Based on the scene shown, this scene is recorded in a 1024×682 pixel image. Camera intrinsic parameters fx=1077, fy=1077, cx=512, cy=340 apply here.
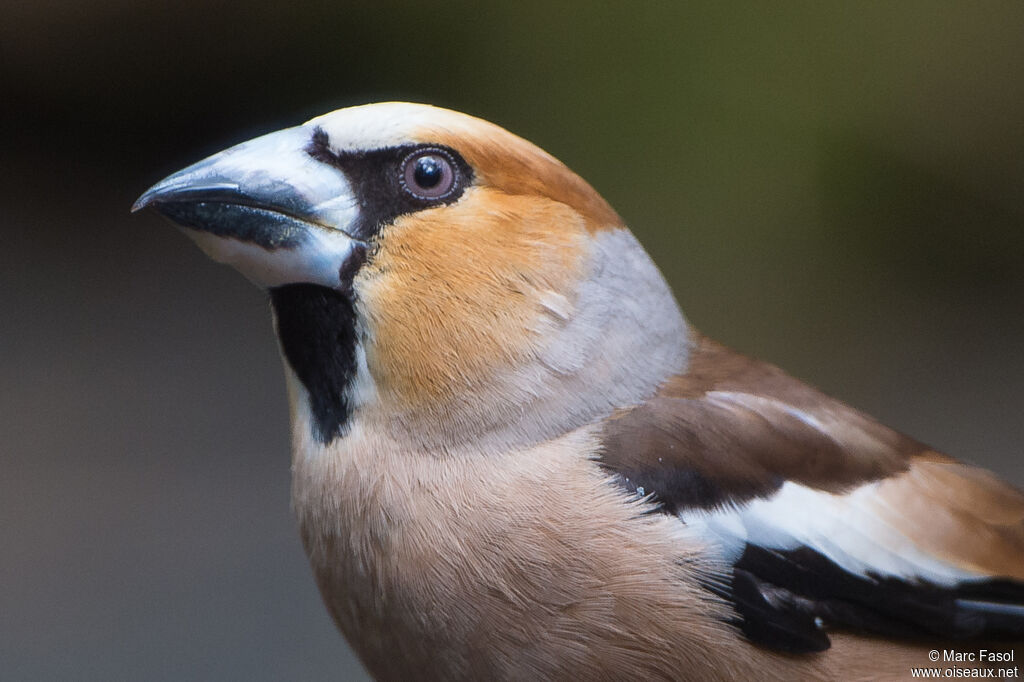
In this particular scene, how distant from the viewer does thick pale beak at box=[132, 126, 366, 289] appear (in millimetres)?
1300

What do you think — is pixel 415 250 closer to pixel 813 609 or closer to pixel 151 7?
pixel 813 609

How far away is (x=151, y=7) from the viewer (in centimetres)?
425

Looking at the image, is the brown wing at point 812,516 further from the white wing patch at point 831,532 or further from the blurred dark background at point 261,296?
the blurred dark background at point 261,296

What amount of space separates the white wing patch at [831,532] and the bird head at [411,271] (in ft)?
0.71

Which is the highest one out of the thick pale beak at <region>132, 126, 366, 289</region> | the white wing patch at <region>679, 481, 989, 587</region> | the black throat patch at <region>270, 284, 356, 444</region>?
the thick pale beak at <region>132, 126, 366, 289</region>

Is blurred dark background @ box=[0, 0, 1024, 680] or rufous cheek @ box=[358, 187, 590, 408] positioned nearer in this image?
rufous cheek @ box=[358, 187, 590, 408]

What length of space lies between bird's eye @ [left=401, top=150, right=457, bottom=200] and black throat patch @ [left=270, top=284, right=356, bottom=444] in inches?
6.6

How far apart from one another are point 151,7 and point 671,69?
2.08 metres

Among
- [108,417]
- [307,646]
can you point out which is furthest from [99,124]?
[307,646]

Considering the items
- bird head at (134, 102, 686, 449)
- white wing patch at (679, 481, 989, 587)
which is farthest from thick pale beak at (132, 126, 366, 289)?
white wing patch at (679, 481, 989, 587)

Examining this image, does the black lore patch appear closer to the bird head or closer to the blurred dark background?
the bird head

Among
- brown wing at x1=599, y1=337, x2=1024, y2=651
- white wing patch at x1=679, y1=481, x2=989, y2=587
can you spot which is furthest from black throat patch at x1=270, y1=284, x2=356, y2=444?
white wing patch at x1=679, y1=481, x2=989, y2=587

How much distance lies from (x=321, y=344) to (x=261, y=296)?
3.57 m

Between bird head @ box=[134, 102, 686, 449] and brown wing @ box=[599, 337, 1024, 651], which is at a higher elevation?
bird head @ box=[134, 102, 686, 449]
